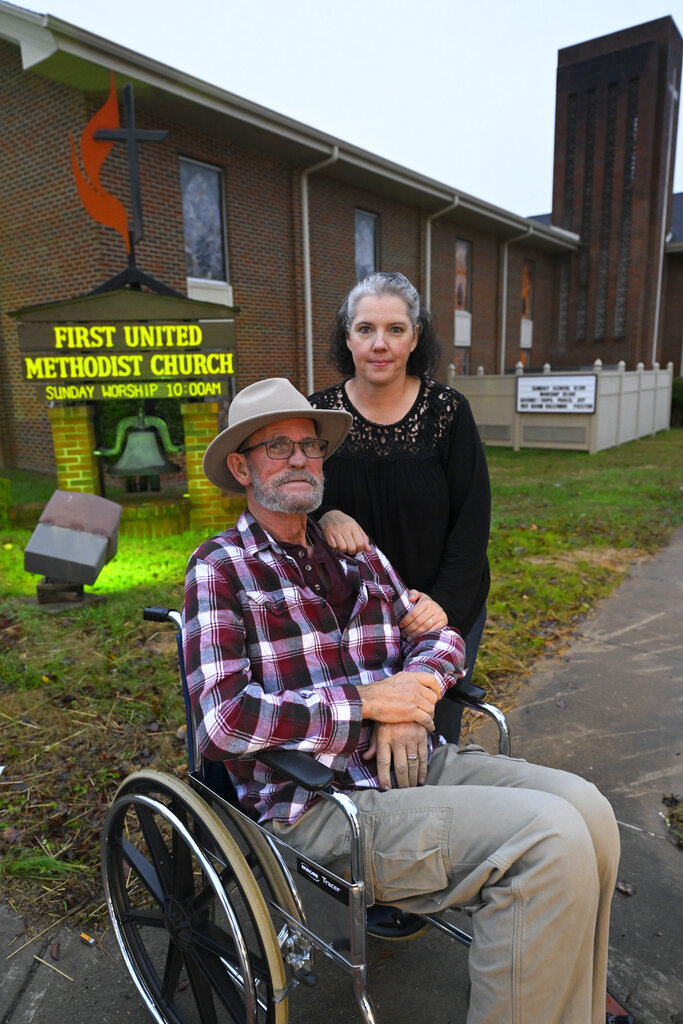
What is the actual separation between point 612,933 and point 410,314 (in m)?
2.15

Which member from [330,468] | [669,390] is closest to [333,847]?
[330,468]

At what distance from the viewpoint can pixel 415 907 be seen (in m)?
1.70

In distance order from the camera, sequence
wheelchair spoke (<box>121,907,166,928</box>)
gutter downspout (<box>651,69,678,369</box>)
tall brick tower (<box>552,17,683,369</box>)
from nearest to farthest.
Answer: wheelchair spoke (<box>121,907,166,928</box>)
tall brick tower (<box>552,17,683,369</box>)
gutter downspout (<box>651,69,678,369</box>)

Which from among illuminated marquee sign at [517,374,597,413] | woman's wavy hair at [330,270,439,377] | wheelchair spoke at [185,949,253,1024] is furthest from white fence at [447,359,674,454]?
wheelchair spoke at [185,949,253,1024]

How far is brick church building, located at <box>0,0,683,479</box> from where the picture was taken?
1004 centimetres

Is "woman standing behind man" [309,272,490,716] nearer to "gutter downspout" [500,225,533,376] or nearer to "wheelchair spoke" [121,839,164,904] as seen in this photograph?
"wheelchair spoke" [121,839,164,904]

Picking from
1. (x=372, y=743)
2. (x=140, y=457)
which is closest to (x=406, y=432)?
(x=372, y=743)

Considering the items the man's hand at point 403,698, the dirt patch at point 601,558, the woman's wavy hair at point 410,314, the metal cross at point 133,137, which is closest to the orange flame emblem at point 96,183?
the metal cross at point 133,137

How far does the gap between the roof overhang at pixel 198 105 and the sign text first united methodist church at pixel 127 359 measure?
4.60m

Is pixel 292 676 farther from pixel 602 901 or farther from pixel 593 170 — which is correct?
pixel 593 170

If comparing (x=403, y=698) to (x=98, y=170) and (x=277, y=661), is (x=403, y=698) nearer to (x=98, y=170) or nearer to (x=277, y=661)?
(x=277, y=661)

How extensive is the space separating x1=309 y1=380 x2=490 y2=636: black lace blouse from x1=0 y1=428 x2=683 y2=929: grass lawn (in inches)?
64.0

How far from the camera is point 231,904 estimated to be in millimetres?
1690

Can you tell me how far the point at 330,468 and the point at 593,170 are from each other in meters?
25.5
